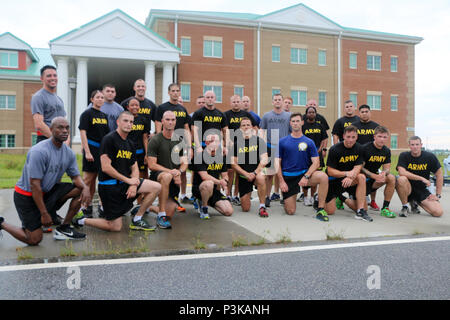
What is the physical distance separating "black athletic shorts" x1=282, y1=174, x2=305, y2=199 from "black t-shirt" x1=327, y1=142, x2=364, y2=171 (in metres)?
0.66

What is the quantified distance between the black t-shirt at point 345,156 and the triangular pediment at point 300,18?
2314 cm

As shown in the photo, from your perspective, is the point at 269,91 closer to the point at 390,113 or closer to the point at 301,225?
the point at 390,113

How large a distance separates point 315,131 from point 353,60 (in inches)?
985

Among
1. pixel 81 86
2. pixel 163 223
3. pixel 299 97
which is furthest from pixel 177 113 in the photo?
pixel 299 97

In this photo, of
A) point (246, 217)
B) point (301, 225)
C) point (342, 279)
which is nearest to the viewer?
point (342, 279)

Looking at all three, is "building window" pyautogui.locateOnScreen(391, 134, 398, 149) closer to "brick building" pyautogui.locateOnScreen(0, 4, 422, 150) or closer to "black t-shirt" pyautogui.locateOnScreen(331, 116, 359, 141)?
"brick building" pyautogui.locateOnScreen(0, 4, 422, 150)

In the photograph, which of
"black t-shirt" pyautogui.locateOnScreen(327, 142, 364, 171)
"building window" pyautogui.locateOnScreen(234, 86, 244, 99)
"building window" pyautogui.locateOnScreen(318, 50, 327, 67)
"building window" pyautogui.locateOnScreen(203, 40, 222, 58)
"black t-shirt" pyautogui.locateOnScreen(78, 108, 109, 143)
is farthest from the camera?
"building window" pyautogui.locateOnScreen(318, 50, 327, 67)

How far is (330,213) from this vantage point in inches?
274

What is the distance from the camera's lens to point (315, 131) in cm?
821

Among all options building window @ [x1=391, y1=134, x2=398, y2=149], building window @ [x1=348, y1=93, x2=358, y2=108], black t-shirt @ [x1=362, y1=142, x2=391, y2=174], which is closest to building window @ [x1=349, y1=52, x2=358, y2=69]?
building window @ [x1=348, y1=93, x2=358, y2=108]

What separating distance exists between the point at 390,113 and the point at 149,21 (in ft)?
70.3

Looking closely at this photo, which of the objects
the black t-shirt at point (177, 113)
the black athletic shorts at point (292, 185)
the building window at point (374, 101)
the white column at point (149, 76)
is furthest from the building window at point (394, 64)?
the black t-shirt at point (177, 113)

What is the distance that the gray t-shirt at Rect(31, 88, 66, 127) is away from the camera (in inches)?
222
